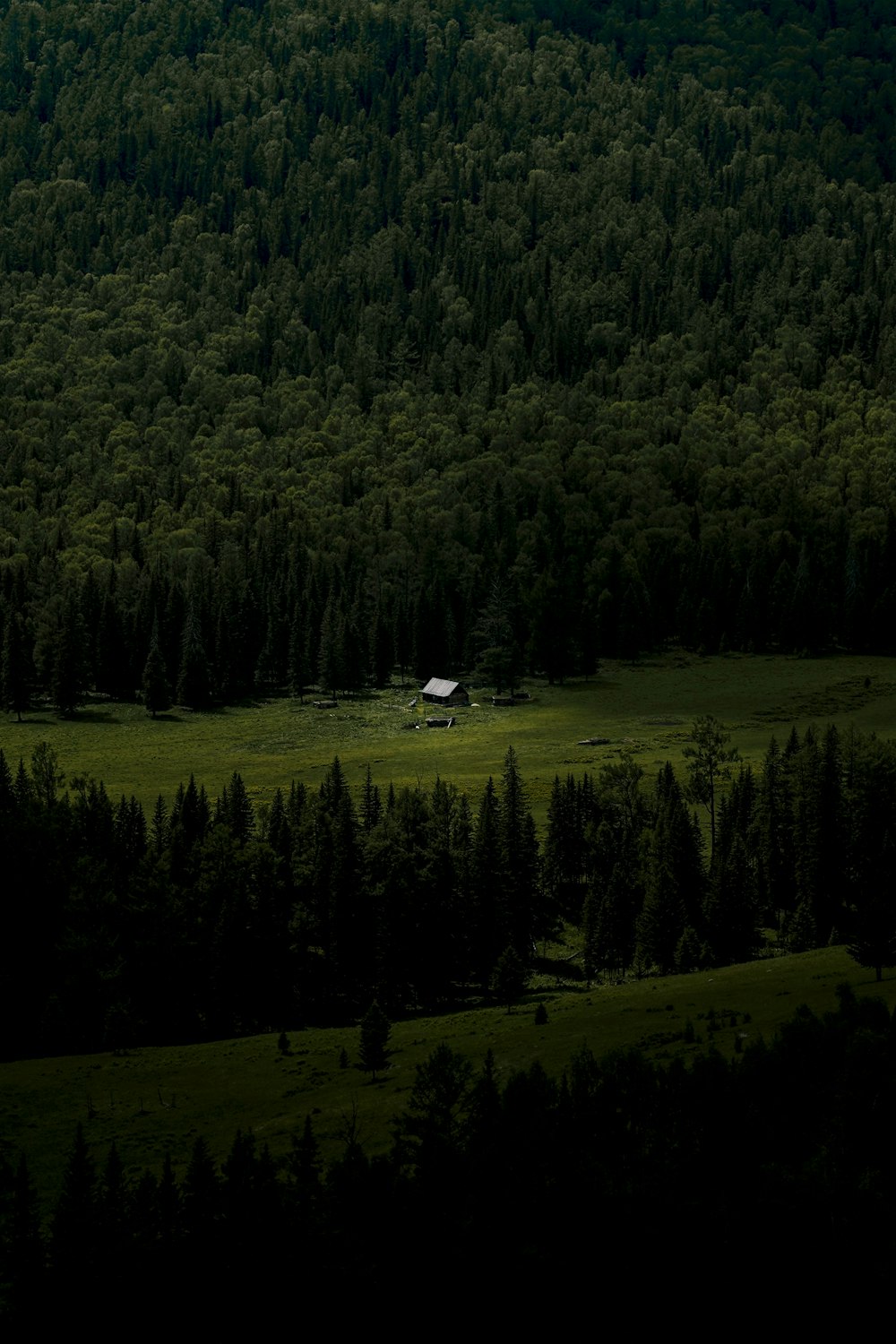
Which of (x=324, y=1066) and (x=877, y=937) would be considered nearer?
(x=877, y=937)

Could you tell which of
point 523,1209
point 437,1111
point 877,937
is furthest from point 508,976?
point 523,1209

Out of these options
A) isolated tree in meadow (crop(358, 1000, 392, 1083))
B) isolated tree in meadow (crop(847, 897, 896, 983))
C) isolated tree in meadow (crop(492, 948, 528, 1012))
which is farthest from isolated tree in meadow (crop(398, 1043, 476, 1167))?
isolated tree in meadow (crop(492, 948, 528, 1012))

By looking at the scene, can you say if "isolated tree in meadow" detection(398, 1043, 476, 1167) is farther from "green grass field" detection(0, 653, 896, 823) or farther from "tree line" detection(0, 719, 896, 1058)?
"green grass field" detection(0, 653, 896, 823)

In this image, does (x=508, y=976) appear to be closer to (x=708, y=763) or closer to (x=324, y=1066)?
(x=324, y=1066)

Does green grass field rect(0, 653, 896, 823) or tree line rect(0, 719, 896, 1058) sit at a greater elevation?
green grass field rect(0, 653, 896, 823)

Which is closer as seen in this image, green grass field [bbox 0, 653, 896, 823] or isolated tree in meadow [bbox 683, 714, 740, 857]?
isolated tree in meadow [bbox 683, 714, 740, 857]

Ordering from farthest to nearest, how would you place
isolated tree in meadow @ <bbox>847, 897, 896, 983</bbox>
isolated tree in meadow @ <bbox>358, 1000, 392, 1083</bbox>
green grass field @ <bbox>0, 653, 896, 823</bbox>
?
1. green grass field @ <bbox>0, 653, 896, 823</bbox>
2. isolated tree in meadow @ <bbox>847, 897, 896, 983</bbox>
3. isolated tree in meadow @ <bbox>358, 1000, 392, 1083</bbox>
